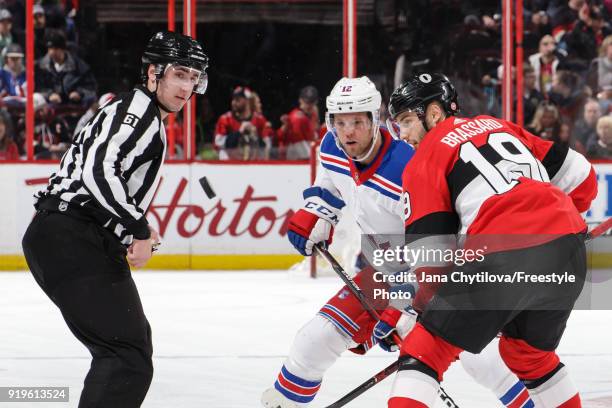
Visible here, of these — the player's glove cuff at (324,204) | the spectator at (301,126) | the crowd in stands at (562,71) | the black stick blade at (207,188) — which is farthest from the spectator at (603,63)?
the player's glove cuff at (324,204)

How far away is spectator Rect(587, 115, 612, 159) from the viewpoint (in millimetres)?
7499

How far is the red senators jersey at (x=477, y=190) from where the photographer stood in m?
2.40

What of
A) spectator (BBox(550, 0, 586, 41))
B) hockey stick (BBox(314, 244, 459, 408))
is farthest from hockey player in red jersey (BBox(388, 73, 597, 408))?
spectator (BBox(550, 0, 586, 41))

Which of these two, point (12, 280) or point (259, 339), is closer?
point (259, 339)

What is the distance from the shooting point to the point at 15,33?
25.4ft

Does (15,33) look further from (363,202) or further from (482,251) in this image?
(482,251)

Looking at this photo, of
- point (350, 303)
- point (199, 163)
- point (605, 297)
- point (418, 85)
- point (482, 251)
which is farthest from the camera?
point (199, 163)

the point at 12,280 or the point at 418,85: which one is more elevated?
the point at 418,85

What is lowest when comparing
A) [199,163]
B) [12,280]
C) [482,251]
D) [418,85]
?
[12,280]

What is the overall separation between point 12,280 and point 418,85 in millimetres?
4465

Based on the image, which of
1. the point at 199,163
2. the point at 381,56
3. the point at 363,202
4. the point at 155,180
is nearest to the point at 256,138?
the point at 199,163

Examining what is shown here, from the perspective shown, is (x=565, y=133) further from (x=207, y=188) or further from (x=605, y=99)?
(x=207, y=188)

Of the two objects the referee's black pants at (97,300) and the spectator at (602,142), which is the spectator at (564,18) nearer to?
the spectator at (602,142)

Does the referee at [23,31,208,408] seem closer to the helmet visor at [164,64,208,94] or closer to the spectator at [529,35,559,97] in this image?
the helmet visor at [164,64,208,94]
